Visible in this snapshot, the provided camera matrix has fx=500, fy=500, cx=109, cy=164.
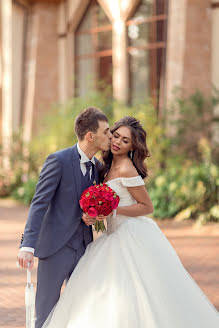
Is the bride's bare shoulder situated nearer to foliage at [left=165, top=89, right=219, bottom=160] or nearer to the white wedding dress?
the white wedding dress

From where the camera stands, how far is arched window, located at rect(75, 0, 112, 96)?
48.6 feet

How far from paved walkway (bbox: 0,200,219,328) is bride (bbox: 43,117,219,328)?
1.50m

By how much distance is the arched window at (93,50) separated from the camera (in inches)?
583

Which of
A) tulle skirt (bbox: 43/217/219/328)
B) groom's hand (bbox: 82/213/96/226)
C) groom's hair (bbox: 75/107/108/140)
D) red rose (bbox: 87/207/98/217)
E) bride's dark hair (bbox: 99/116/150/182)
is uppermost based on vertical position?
groom's hair (bbox: 75/107/108/140)

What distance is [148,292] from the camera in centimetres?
323

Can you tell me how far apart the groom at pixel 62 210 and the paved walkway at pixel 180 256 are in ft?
4.55

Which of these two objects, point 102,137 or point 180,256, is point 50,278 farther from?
point 180,256

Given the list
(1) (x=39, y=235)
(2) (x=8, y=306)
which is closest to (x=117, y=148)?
(1) (x=39, y=235)

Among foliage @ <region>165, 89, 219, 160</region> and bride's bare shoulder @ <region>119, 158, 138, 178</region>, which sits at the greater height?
bride's bare shoulder @ <region>119, 158, 138, 178</region>

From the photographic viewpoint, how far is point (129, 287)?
3.21 m

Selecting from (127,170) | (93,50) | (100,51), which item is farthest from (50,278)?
(93,50)

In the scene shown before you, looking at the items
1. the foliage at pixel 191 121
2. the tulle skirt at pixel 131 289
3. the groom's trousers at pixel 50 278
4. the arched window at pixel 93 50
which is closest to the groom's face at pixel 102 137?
the tulle skirt at pixel 131 289

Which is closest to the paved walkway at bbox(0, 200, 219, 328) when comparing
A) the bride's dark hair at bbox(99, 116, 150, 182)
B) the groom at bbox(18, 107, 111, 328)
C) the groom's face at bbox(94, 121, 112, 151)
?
the groom at bbox(18, 107, 111, 328)

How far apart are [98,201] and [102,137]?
1.51 ft
